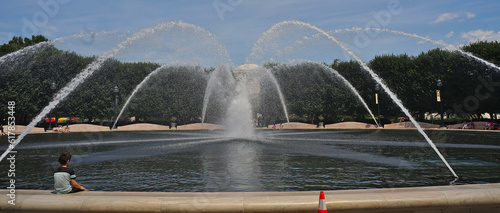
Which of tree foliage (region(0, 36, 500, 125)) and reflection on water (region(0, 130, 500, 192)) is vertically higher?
tree foliage (region(0, 36, 500, 125))

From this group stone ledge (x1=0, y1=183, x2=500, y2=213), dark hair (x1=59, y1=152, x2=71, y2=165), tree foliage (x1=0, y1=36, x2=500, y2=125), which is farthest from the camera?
tree foliage (x1=0, y1=36, x2=500, y2=125)

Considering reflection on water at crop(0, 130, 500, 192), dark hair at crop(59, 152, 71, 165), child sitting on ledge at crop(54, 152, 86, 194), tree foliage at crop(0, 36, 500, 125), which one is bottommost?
reflection on water at crop(0, 130, 500, 192)

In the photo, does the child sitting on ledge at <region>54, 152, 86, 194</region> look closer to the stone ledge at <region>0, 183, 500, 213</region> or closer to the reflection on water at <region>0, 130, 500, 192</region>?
the stone ledge at <region>0, 183, 500, 213</region>

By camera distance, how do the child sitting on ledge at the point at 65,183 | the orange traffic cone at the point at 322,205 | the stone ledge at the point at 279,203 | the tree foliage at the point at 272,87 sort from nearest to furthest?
the orange traffic cone at the point at 322,205 < the stone ledge at the point at 279,203 < the child sitting on ledge at the point at 65,183 < the tree foliage at the point at 272,87

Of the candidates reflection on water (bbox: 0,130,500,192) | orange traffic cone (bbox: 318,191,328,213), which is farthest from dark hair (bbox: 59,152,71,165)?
orange traffic cone (bbox: 318,191,328,213)

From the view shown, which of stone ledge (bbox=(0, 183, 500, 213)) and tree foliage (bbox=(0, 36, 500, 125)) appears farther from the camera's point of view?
tree foliage (bbox=(0, 36, 500, 125))

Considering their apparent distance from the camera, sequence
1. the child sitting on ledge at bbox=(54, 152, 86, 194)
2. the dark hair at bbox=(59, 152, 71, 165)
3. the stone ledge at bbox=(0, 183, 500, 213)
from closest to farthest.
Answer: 1. the stone ledge at bbox=(0, 183, 500, 213)
2. the child sitting on ledge at bbox=(54, 152, 86, 194)
3. the dark hair at bbox=(59, 152, 71, 165)

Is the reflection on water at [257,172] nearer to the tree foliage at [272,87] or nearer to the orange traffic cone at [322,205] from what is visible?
the orange traffic cone at [322,205]

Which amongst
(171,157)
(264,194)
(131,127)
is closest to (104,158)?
(171,157)

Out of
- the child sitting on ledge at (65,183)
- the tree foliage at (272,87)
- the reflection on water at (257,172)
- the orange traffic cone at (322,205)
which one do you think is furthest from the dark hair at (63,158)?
the tree foliage at (272,87)

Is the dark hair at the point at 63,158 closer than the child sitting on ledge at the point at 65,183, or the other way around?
the child sitting on ledge at the point at 65,183

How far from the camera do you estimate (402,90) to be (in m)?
45.6

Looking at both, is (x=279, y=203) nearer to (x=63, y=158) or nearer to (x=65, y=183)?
(x=65, y=183)

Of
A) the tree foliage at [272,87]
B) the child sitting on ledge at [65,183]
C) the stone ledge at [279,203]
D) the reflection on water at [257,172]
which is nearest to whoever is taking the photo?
the stone ledge at [279,203]
